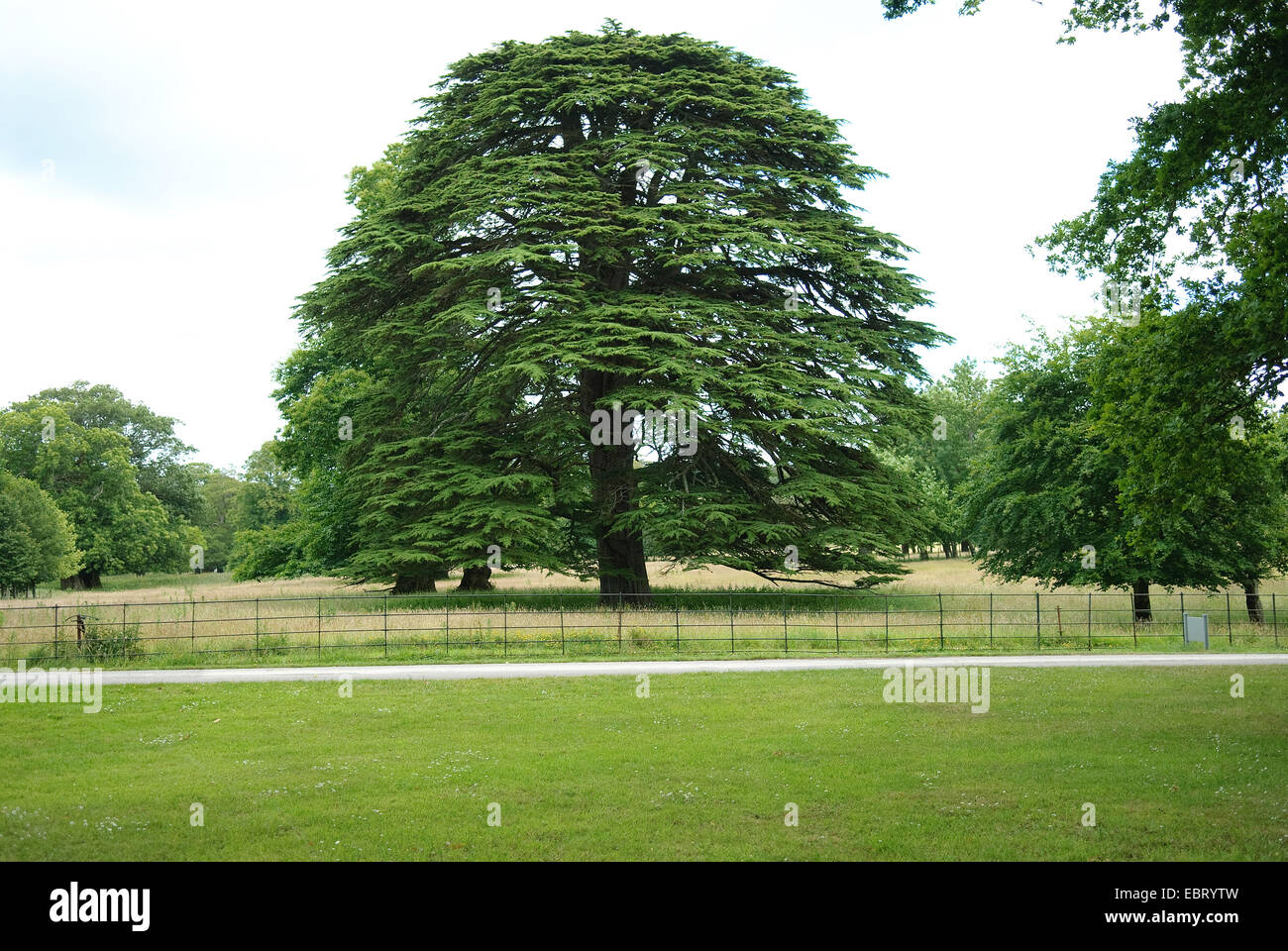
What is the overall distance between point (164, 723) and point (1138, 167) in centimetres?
1762

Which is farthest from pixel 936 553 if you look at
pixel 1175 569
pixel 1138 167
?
pixel 1138 167

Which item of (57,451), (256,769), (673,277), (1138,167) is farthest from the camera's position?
(57,451)

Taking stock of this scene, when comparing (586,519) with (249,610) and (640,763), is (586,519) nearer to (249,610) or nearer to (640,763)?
(249,610)

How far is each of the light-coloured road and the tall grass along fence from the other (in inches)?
58.0

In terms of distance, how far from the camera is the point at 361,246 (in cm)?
3438

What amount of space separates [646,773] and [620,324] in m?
19.3

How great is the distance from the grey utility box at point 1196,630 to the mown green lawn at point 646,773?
7.72 m

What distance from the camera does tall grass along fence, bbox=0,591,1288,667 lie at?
23.1 metres

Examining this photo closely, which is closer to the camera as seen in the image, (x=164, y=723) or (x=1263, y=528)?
(x=164, y=723)
